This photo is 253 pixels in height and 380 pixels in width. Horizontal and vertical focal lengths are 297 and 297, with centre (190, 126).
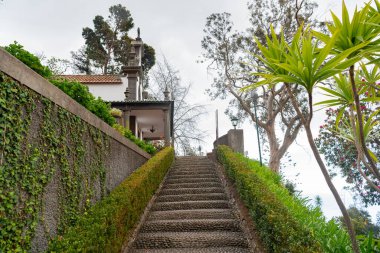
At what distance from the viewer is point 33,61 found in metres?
3.47

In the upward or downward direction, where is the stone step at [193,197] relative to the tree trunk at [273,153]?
downward

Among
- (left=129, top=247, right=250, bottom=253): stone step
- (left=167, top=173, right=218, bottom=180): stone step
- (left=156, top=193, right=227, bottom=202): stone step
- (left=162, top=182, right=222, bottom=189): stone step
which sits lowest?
(left=129, top=247, right=250, bottom=253): stone step

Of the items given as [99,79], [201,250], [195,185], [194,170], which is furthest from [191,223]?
[99,79]

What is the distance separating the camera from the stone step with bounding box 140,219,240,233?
4934mm

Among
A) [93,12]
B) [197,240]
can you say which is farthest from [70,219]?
[93,12]

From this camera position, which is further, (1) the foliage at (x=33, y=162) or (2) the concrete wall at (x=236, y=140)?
(2) the concrete wall at (x=236, y=140)

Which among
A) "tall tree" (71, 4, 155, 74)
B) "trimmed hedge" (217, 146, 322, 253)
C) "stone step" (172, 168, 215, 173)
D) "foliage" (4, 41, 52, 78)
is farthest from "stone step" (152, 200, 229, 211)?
"tall tree" (71, 4, 155, 74)

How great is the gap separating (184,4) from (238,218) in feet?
32.0

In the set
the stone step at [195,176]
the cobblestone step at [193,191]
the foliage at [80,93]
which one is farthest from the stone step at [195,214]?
the stone step at [195,176]

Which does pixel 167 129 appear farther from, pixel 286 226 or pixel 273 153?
pixel 286 226

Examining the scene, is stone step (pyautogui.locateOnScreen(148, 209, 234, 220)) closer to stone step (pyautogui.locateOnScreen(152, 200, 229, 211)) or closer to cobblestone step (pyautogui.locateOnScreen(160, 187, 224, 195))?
stone step (pyautogui.locateOnScreen(152, 200, 229, 211))

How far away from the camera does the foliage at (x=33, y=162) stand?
Answer: 8.13 feet

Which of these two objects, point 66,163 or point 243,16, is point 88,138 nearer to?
point 66,163

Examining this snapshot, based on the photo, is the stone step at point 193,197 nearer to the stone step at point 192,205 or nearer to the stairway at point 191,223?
the stairway at point 191,223
